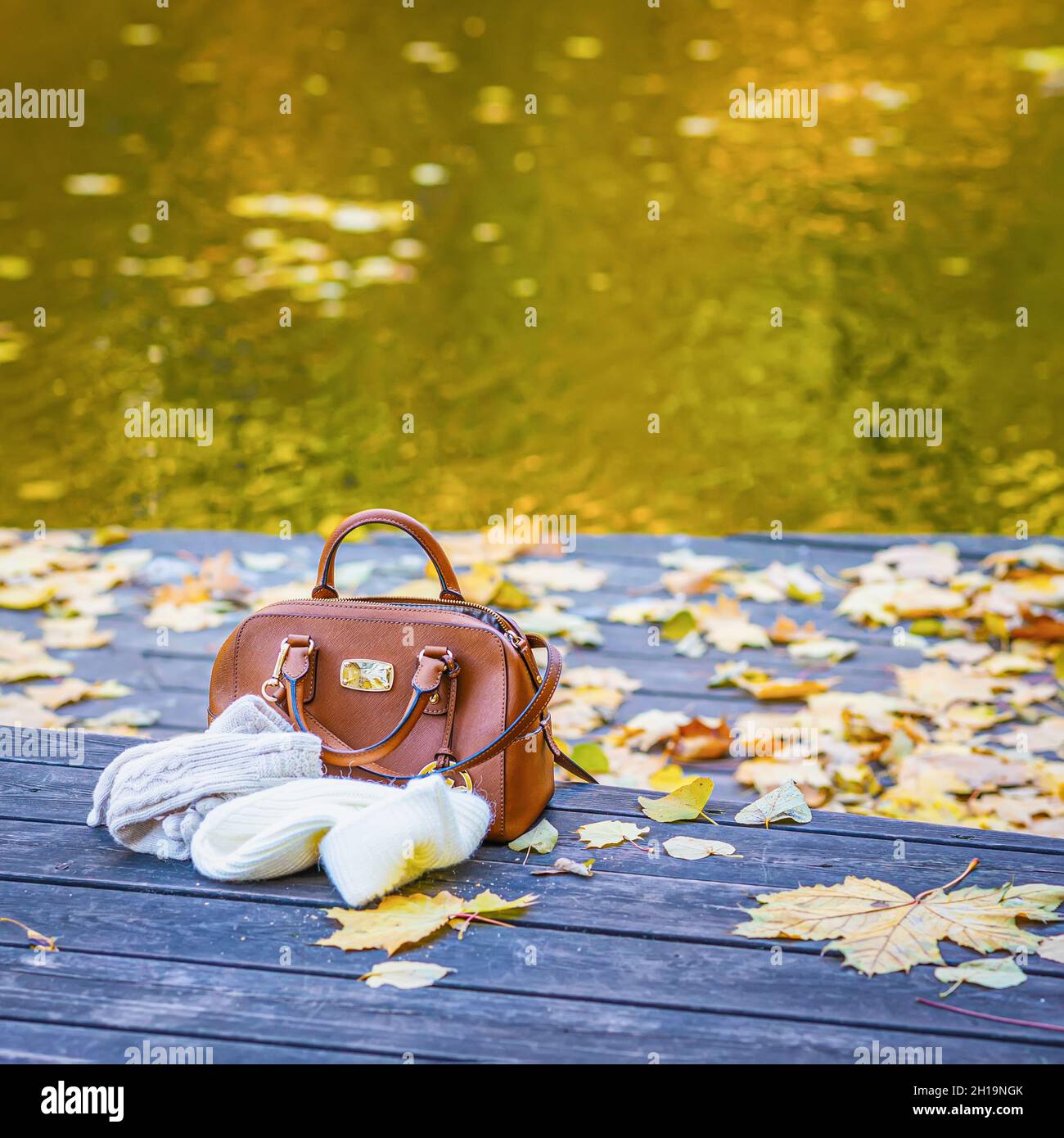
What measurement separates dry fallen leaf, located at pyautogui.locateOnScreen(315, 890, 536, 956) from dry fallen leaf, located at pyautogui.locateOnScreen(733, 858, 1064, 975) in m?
0.29

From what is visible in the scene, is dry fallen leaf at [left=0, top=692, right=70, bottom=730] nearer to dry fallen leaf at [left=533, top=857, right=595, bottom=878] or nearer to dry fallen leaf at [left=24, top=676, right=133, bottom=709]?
dry fallen leaf at [left=24, top=676, right=133, bottom=709]

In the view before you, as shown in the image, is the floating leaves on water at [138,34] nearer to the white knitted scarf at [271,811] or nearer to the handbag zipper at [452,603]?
the handbag zipper at [452,603]

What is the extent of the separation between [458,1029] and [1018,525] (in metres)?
3.89

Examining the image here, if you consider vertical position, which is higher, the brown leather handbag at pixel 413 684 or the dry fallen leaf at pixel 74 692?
the brown leather handbag at pixel 413 684

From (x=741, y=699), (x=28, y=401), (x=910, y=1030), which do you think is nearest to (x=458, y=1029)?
(x=910, y=1030)

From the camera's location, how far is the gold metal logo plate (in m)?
1.66

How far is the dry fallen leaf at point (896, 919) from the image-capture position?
131cm

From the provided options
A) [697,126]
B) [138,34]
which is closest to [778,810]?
[697,126]

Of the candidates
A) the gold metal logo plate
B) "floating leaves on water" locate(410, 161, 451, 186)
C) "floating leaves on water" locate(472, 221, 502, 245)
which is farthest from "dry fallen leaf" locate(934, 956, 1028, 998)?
"floating leaves on water" locate(410, 161, 451, 186)

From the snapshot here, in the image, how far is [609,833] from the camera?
1634mm

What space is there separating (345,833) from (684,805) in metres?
0.52

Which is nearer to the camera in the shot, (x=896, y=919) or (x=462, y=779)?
(x=896, y=919)

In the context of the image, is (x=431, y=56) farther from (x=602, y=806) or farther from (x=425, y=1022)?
(x=425, y=1022)

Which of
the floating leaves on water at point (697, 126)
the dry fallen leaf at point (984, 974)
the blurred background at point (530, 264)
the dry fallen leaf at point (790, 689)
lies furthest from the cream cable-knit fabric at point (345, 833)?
the floating leaves on water at point (697, 126)
